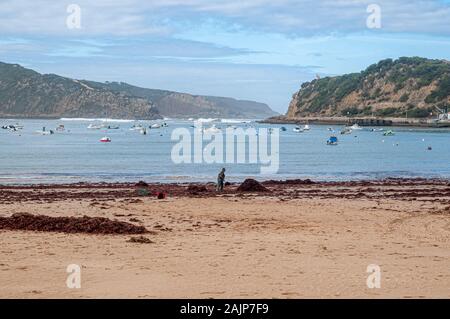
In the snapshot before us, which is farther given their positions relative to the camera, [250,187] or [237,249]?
[250,187]

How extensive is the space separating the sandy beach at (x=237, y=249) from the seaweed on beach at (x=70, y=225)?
1.38 feet

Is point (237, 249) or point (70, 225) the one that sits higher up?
point (70, 225)

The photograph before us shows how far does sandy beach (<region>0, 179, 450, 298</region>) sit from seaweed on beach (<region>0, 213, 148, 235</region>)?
42 centimetres

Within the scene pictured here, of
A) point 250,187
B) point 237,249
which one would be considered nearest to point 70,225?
point 237,249

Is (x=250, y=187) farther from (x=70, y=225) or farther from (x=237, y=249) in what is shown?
(x=237, y=249)

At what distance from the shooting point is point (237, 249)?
1823 centimetres

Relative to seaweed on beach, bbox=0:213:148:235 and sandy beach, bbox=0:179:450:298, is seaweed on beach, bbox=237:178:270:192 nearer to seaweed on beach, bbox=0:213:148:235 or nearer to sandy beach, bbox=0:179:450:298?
Result: sandy beach, bbox=0:179:450:298

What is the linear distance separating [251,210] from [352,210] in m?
3.74

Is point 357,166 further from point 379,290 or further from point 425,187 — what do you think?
point 379,290

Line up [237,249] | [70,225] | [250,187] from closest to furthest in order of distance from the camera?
1. [237,249]
2. [70,225]
3. [250,187]

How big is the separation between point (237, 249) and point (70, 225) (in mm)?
5626

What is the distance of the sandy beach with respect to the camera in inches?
544

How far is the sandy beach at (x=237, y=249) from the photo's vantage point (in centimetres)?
1382

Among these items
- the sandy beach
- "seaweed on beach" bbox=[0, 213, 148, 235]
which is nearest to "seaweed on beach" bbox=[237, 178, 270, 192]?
the sandy beach
